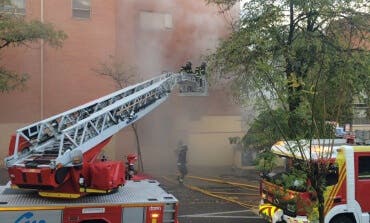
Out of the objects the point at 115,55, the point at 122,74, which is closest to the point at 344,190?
the point at 122,74

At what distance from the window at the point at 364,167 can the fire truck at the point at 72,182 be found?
9.46 ft

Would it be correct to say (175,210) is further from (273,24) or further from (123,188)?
(273,24)

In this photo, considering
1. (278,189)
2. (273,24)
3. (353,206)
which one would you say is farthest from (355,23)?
(278,189)

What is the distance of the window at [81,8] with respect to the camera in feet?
57.4

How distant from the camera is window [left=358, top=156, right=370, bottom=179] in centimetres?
768

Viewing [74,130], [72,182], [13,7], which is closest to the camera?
[72,182]

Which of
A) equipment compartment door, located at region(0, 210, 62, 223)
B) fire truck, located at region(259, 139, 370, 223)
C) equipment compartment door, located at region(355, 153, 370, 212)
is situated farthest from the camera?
equipment compartment door, located at region(355, 153, 370, 212)

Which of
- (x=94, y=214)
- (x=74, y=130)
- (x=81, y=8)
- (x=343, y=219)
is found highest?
(x=81, y=8)

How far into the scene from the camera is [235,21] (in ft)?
40.1

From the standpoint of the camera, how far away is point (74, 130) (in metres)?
6.98

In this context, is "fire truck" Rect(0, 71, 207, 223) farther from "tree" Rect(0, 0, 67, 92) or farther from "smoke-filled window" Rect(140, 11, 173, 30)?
"smoke-filled window" Rect(140, 11, 173, 30)

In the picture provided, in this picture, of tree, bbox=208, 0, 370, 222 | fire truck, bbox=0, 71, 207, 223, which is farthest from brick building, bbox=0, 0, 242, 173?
fire truck, bbox=0, 71, 207, 223

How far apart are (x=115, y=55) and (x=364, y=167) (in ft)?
37.6

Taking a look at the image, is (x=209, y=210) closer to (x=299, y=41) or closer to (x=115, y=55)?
(x=299, y=41)
